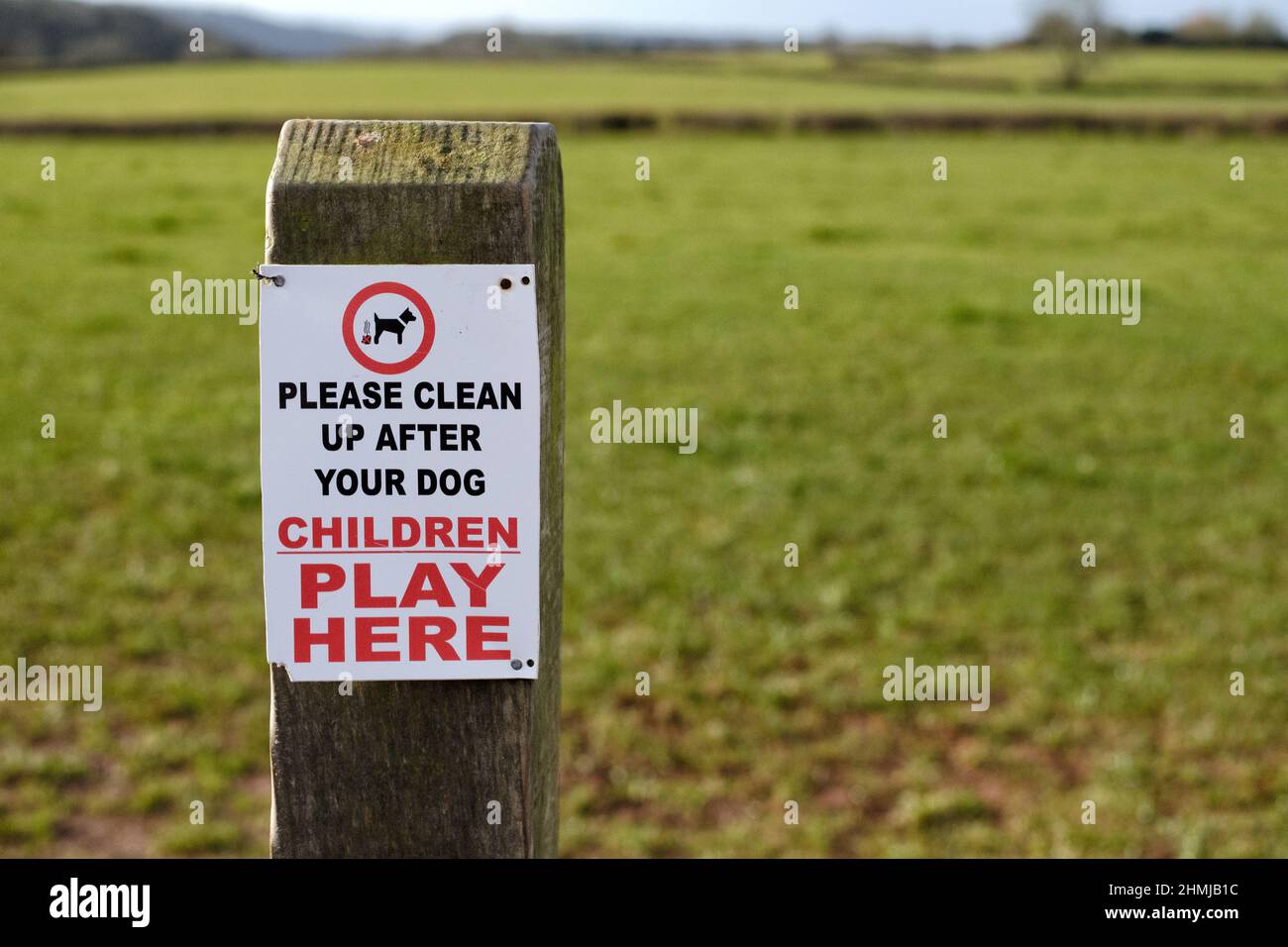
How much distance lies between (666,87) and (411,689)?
4804 centimetres

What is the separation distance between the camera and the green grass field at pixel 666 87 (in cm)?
3697

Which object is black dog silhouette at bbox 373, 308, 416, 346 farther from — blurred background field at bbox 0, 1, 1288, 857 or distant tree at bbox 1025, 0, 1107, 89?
distant tree at bbox 1025, 0, 1107, 89

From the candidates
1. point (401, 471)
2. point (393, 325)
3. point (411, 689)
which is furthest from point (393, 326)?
point (411, 689)

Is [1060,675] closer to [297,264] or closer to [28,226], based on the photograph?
[297,264]

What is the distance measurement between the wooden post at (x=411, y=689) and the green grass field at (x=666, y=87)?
111 ft

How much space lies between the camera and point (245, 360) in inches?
457

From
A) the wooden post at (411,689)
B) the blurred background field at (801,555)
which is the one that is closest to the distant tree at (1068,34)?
the blurred background field at (801,555)

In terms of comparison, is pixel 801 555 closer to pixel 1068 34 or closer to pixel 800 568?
pixel 800 568

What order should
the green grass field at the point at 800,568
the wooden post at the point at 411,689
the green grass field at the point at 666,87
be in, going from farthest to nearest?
the green grass field at the point at 666,87
the green grass field at the point at 800,568
the wooden post at the point at 411,689

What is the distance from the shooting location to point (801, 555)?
24.0 ft

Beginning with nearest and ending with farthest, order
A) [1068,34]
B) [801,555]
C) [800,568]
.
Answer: [800,568], [801,555], [1068,34]

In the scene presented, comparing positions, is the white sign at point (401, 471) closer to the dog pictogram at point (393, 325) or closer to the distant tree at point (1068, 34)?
the dog pictogram at point (393, 325)

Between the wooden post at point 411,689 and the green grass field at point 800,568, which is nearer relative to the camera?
the wooden post at point 411,689

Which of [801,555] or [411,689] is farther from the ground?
[411,689]
